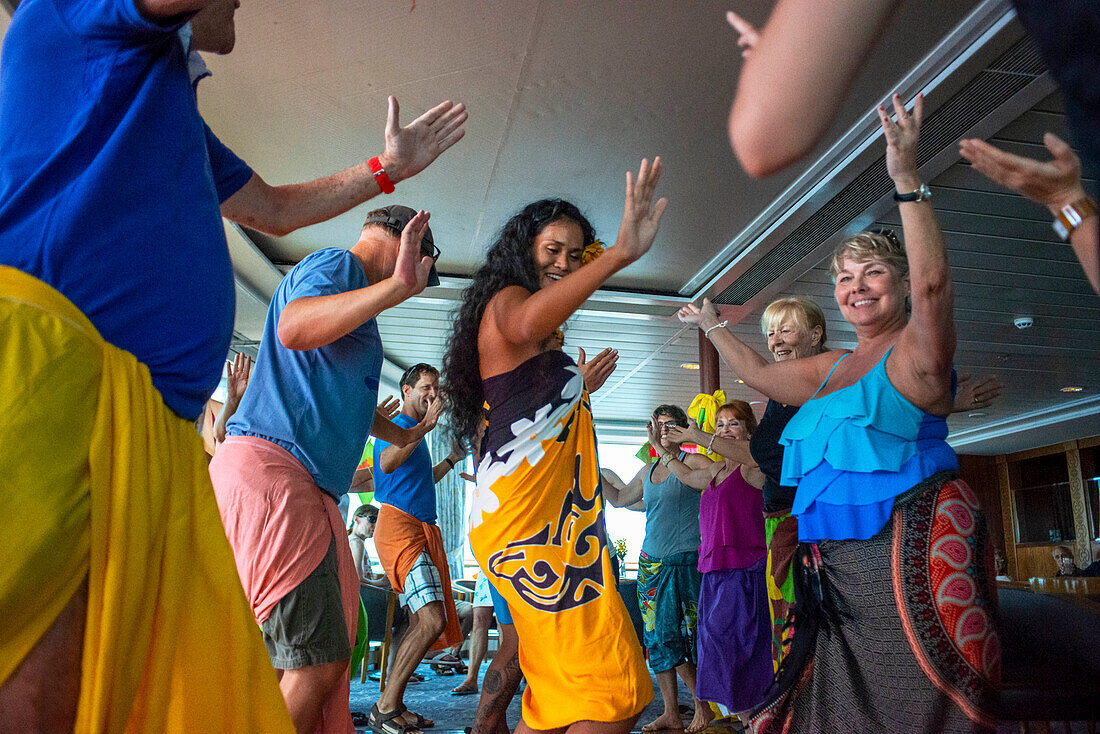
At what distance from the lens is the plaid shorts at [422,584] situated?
4102mm

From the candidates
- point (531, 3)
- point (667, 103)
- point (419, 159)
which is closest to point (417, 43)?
point (531, 3)

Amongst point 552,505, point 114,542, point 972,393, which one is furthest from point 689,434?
point 114,542

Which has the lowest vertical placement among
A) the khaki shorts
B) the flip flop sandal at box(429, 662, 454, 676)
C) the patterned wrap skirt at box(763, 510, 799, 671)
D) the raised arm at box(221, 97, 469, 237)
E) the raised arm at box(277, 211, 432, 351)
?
the flip flop sandal at box(429, 662, 454, 676)

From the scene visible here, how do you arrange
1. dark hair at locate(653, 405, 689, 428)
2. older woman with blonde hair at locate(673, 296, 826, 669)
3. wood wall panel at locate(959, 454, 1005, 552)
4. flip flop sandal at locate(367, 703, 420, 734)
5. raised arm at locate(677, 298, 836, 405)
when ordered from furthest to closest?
wood wall panel at locate(959, 454, 1005, 552) → dark hair at locate(653, 405, 689, 428) → flip flop sandal at locate(367, 703, 420, 734) → older woman with blonde hair at locate(673, 296, 826, 669) → raised arm at locate(677, 298, 836, 405)

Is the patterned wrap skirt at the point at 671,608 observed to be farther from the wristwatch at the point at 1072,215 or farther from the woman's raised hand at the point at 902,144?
the wristwatch at the point at 1072,215

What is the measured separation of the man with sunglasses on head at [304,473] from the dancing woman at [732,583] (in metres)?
1.92

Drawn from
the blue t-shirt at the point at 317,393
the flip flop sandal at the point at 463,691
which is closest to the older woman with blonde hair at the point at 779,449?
the blue t-shirt at the point at 317,393

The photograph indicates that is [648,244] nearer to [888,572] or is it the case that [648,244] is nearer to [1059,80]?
[888,572]

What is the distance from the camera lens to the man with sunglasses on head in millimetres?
1737

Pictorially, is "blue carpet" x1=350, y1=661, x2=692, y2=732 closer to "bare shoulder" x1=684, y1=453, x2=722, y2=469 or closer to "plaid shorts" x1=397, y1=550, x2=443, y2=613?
"plaid shorts" x1=397, y1=550, x2=443, y2=613

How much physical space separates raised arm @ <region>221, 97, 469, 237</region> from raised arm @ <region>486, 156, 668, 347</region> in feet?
1.29

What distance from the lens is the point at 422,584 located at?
163 inches

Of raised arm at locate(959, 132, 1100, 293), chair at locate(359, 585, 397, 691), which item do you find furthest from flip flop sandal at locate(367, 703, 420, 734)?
raised arm at locate(959, 132, 1100, 293)

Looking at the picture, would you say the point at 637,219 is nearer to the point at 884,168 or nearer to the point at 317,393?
the point at 317,393
